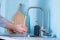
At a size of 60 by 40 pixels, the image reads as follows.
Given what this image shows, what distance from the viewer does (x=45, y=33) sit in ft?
5.16

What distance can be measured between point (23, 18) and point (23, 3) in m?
0.18

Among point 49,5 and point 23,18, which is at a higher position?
point 49,5

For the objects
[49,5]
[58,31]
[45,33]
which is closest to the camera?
[58,31]

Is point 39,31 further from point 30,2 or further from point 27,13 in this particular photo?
point 30,2

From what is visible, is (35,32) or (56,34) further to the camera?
(35,32)

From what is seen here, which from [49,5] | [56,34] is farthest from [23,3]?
[56,34]

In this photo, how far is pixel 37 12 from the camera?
174cm

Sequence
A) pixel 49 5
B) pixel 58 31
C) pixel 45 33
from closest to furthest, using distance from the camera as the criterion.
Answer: pixel 58 31, pixel 45 33, pixel 49 5

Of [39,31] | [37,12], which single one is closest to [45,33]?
[39,31]

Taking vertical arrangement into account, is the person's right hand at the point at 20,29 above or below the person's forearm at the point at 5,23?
below

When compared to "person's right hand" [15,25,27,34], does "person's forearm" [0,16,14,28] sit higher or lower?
higher

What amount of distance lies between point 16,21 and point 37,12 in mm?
275

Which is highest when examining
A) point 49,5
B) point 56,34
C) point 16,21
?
point 49,5

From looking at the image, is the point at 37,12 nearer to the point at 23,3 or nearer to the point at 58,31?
the point at 23,3
